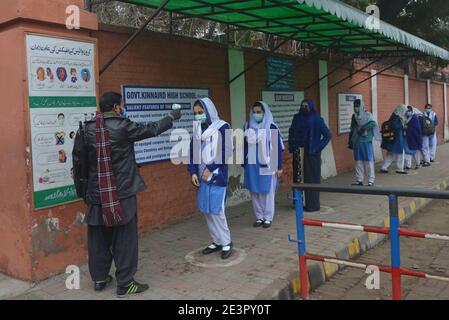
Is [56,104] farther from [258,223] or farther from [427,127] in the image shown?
[427,127]

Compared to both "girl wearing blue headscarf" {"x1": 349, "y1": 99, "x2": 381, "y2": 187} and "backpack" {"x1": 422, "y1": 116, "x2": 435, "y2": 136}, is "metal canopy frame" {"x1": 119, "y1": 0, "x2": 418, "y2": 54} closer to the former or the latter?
"girl wearing blue headscarf" {"x1": 349, "y1": 99, "x2": 381, "y2": 187}

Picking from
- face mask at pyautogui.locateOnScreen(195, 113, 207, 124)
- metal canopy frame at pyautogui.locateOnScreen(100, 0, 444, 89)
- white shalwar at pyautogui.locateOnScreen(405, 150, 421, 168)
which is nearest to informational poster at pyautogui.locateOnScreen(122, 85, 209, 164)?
metal canopy frame at pyautogui.locateOnScreen(100, 0, 444, 89)

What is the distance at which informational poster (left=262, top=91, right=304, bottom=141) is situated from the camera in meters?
8.38

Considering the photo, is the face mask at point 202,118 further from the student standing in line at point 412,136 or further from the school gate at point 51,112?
the student standing in line at point 412,136

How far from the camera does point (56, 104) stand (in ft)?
14.4

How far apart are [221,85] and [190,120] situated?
0.96 metres

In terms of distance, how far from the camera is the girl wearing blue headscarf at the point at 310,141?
6.75 m

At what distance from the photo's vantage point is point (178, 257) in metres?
5.01

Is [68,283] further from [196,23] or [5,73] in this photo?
[196,23]

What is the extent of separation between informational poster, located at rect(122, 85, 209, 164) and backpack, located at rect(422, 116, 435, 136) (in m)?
7.98

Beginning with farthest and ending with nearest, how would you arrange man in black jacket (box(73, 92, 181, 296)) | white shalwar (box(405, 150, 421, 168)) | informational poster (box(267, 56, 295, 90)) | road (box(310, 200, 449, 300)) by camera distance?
1. white shalwar (box(405, 150, 421, 168))
2. informational poster (box(267, 56, 295, 90))
3. road (box(310, 200, 449, 300))
4. man in black jacket (box(73, 92, 181, 296))

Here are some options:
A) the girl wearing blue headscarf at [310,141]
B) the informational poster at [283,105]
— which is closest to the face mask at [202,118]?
the girl wearing blue headscarf at [310,141]

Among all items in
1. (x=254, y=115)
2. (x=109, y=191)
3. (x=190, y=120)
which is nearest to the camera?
(x=109, y=191)
